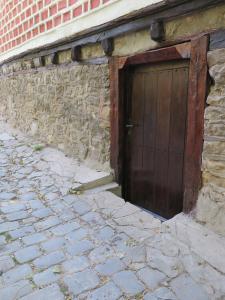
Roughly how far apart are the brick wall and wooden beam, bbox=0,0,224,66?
316mm

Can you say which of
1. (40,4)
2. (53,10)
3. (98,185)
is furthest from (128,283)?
(40,4)

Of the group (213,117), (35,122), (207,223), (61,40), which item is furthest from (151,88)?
(35,122)

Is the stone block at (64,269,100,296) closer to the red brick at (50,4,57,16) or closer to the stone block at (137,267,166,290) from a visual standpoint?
the stone block at (137,267,166,290)

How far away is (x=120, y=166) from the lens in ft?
11.9

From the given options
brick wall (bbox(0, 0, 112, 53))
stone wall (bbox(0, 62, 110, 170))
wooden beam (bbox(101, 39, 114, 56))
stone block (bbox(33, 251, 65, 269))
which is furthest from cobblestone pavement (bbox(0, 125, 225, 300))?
brick wall (bbox(0, 0, 112, 53))

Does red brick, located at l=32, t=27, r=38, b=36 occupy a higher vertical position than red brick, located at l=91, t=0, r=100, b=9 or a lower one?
higher

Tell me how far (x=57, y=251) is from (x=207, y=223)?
1373 mm

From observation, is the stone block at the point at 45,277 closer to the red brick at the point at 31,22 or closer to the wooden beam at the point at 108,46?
the wooden beam at the point at 108,46

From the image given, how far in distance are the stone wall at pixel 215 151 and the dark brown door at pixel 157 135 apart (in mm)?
415

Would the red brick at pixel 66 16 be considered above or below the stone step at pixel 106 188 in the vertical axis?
above

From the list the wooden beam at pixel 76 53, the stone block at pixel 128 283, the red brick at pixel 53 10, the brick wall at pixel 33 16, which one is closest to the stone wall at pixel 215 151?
the stone block at pixel 128 283

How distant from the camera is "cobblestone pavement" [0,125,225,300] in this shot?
1.90 m

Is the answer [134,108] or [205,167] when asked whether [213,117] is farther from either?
[134,108]

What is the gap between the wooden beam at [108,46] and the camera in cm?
332
